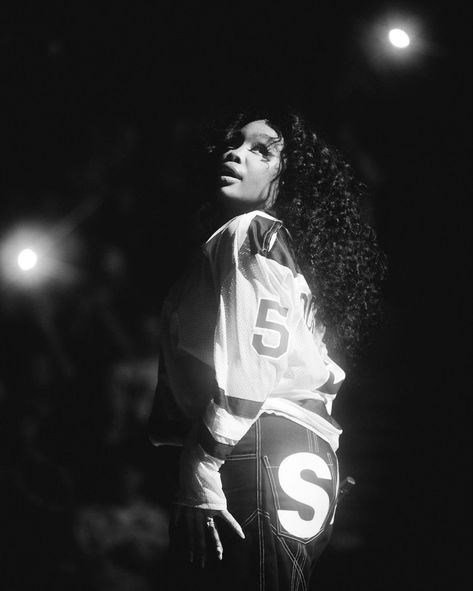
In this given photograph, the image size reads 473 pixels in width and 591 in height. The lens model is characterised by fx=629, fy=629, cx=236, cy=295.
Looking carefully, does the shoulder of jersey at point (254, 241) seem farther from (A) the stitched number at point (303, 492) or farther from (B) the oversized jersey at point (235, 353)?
(A) the stitched number at point (303, 492)

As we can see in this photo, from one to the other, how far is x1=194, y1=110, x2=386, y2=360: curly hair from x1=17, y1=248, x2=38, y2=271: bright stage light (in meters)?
0.97

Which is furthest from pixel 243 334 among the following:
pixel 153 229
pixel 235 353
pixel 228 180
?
pixel 153 229

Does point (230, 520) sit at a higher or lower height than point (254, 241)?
lower

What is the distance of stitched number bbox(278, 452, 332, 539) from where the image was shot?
3.93 feet

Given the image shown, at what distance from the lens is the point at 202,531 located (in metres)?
1.14

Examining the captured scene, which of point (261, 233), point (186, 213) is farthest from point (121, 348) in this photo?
point (261, 233)

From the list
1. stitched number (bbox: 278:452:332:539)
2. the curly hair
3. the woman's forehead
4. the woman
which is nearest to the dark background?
the curly hair

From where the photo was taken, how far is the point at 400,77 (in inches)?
101

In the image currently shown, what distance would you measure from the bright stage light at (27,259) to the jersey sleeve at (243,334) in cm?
139

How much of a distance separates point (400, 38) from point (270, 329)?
170cm

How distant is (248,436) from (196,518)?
Result: 0.62 feet

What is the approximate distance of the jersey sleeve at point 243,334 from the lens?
1.15 m

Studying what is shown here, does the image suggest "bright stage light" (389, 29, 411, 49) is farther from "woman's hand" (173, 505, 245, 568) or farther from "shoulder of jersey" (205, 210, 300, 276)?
"woman's hand" (173, 505, 245, 568)

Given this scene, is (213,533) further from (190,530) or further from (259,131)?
(259,131)
